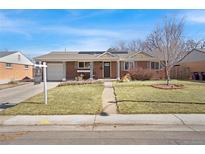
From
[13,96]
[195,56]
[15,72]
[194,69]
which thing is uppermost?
[195,56]

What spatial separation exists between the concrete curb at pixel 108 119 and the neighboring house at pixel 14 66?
1004 inches

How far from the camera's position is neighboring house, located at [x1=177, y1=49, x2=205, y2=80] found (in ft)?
110

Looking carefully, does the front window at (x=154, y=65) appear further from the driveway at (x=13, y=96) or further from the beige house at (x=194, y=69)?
the driveway at (x=13, y=96)

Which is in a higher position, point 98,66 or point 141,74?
point 98,66

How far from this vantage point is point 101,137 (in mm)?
7445

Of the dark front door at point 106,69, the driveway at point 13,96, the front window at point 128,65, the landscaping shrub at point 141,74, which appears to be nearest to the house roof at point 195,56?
the landscaping shrub at point 141,74

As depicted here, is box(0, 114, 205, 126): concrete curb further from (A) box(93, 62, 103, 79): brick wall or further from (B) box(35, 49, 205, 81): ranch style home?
(A) box(93, 62, 103, 79): brick wall

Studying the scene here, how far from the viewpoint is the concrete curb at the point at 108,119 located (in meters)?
9.45

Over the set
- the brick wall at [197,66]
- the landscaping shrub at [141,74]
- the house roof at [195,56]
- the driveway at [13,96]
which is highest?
the house roof at [195,56]

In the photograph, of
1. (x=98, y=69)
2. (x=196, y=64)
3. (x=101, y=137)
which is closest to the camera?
(x=101, y=137)

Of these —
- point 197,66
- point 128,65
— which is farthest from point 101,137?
point 197,66

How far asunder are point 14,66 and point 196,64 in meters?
24.7

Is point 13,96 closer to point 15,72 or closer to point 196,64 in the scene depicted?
point 15,72
